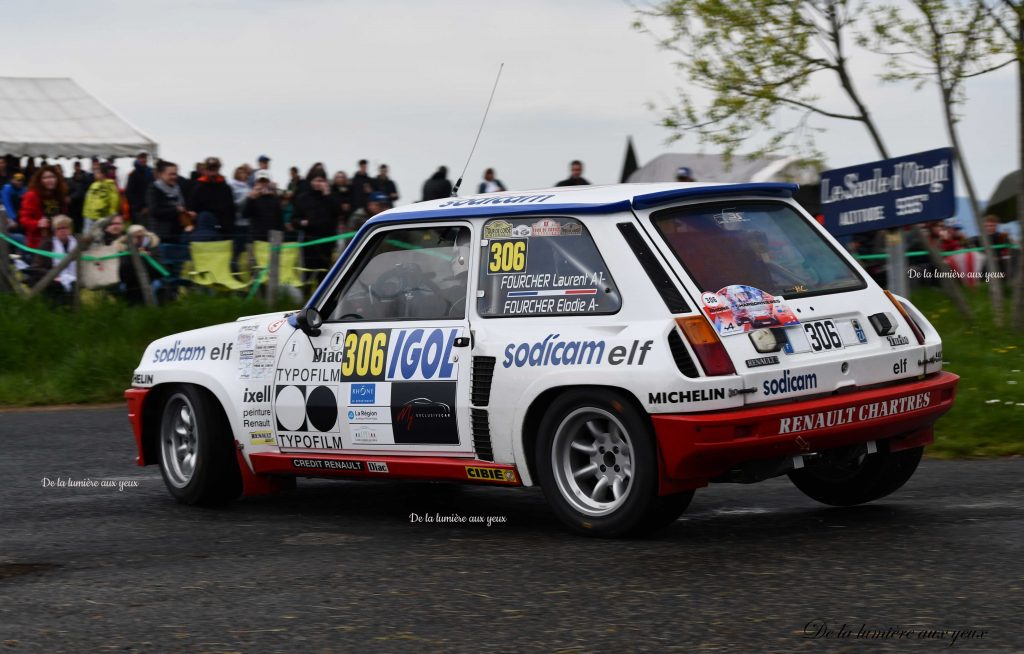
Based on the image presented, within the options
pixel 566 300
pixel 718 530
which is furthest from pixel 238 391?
pixel 718 530

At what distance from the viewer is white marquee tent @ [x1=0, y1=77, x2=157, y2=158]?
2612 cm

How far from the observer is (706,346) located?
251 inches

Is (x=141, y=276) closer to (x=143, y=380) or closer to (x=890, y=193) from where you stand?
(x=143, y=380)

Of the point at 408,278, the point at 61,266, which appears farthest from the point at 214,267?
the point at 408,278

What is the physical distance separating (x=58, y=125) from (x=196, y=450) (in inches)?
801

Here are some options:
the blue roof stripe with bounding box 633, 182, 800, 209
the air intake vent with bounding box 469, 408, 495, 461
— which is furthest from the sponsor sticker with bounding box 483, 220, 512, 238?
the air intake vent with bounding box 469, 408, 495, 461

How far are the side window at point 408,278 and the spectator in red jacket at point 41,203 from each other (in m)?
10.5

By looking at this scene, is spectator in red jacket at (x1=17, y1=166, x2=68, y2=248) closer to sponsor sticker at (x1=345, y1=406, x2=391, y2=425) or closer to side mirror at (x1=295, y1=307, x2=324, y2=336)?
side mirror at (x1=295, y1=307, x2=324, y2=336)

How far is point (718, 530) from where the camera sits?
701cm

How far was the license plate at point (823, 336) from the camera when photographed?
665 centimetres

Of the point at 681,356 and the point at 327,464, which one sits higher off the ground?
the point at 681,356

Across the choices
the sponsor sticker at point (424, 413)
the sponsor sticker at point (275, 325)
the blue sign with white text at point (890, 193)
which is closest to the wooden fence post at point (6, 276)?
the blue sign with white text at point (890, 193)

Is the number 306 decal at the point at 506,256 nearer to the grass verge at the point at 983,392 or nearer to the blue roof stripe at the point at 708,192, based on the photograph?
the blue roof stripe at the point at 708,192

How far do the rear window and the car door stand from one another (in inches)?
44.0
